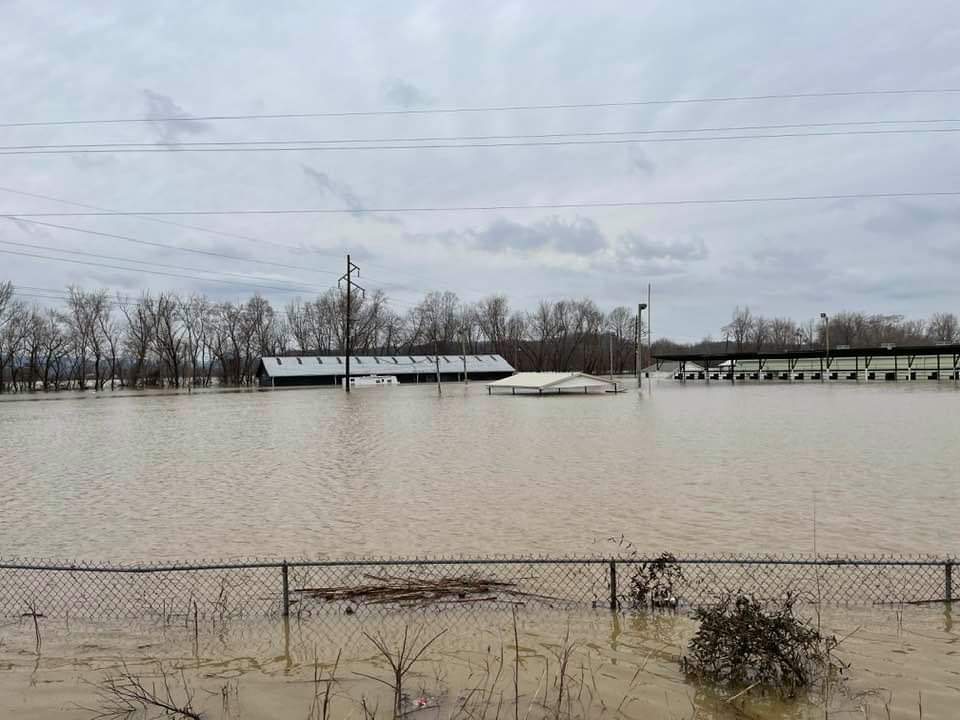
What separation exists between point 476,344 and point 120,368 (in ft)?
182

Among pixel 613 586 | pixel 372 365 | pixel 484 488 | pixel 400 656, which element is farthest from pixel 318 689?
pixel 372 365

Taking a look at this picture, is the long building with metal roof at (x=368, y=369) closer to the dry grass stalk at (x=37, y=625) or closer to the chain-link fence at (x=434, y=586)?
the chain-link fence at (x=434, y=586)

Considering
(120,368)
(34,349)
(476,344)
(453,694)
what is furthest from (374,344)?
(453,694)

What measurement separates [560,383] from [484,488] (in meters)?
37.6

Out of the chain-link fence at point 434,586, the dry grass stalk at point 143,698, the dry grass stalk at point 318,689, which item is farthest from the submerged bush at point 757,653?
the dry grass stalk at point 143,698

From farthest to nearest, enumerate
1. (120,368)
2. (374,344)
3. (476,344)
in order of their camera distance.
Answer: (476,344) → (374,344) → (120,368)

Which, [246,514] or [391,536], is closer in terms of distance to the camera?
[391,536]

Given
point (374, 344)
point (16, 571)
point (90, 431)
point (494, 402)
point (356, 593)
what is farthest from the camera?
point (374, 344)

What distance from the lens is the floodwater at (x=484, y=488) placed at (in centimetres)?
981

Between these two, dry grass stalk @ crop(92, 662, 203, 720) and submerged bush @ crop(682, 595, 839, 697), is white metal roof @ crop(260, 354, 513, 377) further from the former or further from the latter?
submerged bush @ crop(682, 595, 839, 697)

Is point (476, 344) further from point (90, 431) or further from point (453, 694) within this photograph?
point (453, 694)

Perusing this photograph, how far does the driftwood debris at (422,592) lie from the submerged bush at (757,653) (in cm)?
238

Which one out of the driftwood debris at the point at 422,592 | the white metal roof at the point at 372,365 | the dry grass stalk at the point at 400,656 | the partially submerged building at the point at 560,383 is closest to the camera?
the dry grass stalk at the point at 400,656

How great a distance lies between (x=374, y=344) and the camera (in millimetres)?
104125
